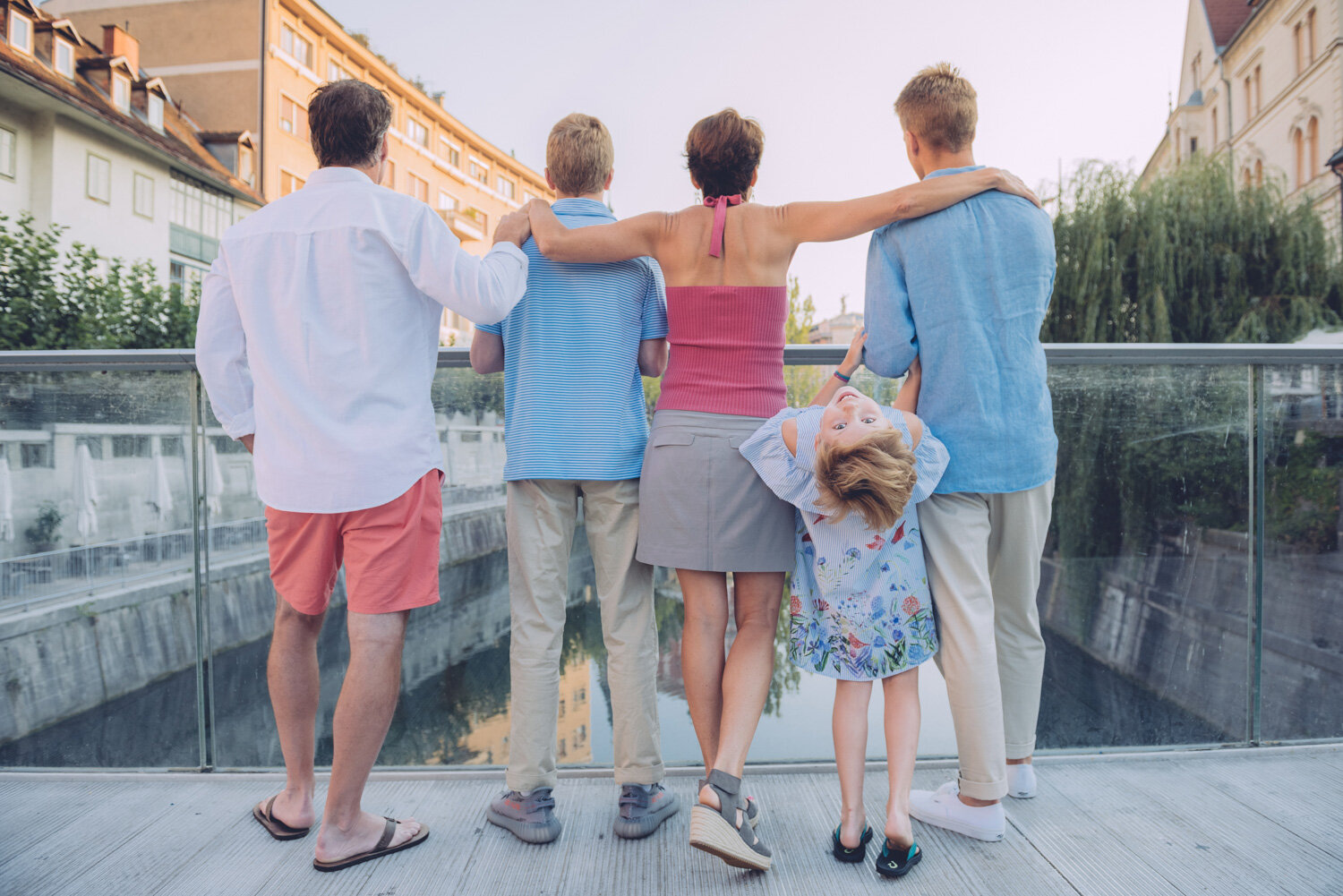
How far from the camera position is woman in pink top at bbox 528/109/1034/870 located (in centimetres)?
205

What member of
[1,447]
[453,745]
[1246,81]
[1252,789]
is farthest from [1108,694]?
[1246,81]

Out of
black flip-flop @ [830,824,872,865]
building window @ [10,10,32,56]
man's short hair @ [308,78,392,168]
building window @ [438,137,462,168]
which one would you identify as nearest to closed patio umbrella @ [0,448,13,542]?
man's short hair @ [308,78,392,168]

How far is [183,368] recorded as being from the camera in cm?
268

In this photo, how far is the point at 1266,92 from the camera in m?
28.6

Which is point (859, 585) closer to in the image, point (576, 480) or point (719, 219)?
point (576, 480)

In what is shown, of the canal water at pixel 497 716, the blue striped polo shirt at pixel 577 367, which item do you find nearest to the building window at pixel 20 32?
the canal water at pixel 497 716

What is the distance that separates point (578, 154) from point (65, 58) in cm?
2775

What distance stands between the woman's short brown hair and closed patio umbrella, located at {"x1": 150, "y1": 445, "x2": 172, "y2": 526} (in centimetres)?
194

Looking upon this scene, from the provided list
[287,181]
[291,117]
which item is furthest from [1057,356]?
[291,117]

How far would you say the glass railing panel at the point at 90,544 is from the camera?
2.62 metres

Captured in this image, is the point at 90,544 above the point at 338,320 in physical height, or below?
below

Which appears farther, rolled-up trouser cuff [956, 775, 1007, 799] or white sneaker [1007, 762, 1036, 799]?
white sneaker [1007, 762, 1036, 799]

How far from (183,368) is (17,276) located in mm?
14422

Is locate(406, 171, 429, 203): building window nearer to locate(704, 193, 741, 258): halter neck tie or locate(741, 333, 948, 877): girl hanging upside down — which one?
locate(704, 193, 741, 258): halter neck tie
